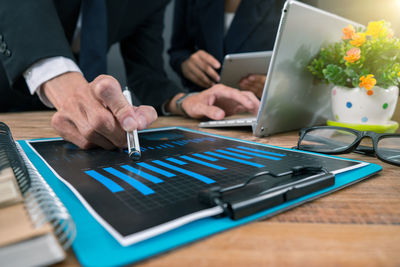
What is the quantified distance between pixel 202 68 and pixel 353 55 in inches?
32.1

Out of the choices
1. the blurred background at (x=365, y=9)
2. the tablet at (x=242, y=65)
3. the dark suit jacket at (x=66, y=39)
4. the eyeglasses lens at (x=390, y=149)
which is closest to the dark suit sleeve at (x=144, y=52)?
the dark suit jacket at (x=66, y=39)

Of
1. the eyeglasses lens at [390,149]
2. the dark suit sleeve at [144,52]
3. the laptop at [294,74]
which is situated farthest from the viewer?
the dark suit sleeve at [144,52]

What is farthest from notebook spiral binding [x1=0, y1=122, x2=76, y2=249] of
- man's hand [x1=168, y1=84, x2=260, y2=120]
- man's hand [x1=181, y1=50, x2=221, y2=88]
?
man's hand [x1=181, y1=50, x2=221, y2=88]

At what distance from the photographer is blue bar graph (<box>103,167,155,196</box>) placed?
13.0 inches

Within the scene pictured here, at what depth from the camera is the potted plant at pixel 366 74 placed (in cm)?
69

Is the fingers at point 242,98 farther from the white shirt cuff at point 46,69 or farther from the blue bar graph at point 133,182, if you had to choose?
the blue bar graph at point 133,182

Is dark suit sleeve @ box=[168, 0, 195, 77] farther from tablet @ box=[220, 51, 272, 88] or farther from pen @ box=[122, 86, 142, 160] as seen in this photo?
pen @ box=[122, 86, 142, 160]

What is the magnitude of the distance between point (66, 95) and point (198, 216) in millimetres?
502

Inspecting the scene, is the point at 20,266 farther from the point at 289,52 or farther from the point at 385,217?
the point at 289,52

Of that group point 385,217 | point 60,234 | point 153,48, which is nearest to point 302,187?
point 385,217

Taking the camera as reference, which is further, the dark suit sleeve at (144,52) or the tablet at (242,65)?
the dark suit sleeve at (144,52)

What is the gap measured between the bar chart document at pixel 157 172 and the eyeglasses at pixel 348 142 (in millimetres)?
72

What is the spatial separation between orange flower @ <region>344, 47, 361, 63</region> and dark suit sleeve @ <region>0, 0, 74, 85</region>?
66 centimetres

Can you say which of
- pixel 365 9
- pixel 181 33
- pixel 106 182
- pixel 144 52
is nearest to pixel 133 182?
pixel 106 182
